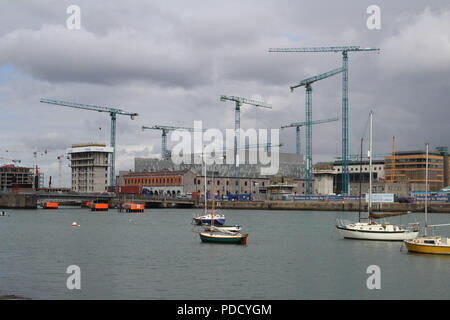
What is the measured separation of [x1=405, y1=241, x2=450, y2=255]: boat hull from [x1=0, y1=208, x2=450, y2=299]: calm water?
659 mm

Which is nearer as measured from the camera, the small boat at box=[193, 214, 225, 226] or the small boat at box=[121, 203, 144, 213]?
the small boat at box=[193, 214, 225, 226]

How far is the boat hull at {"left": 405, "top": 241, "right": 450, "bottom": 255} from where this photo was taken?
4794 cm

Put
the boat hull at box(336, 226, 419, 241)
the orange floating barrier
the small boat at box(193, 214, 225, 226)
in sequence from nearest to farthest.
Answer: the boat hull at box(336, 226, 419, 241)
the small boat at box(193, 214, 225, 226)
the orange floating barrier

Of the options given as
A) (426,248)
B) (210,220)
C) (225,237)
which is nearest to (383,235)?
(426,248)

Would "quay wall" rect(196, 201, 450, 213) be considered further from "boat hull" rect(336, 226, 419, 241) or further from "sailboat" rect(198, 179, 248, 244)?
"sailboat" rect(198, 179, 248, 244)

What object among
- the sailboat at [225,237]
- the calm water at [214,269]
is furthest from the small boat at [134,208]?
the sailboat at [225,237]

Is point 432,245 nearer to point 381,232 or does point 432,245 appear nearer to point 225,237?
point 381,232

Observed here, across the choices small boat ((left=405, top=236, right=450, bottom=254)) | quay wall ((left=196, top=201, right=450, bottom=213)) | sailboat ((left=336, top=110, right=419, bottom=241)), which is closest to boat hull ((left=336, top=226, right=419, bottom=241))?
sailboat ((left=336, top=110, right=419, bottom=241))

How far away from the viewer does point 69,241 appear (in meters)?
63.5

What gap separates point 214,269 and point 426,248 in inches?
798

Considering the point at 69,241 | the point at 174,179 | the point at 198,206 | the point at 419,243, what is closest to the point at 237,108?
the point at 174,179

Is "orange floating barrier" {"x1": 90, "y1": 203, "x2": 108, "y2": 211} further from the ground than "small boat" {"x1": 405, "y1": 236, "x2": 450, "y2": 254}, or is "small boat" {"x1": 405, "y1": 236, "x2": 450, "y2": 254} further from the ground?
"small boat" {"x1": 405, "y1": 236, "x2": 450, "y2": 254}

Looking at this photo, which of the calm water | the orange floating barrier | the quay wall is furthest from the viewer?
the orange floating barrier
